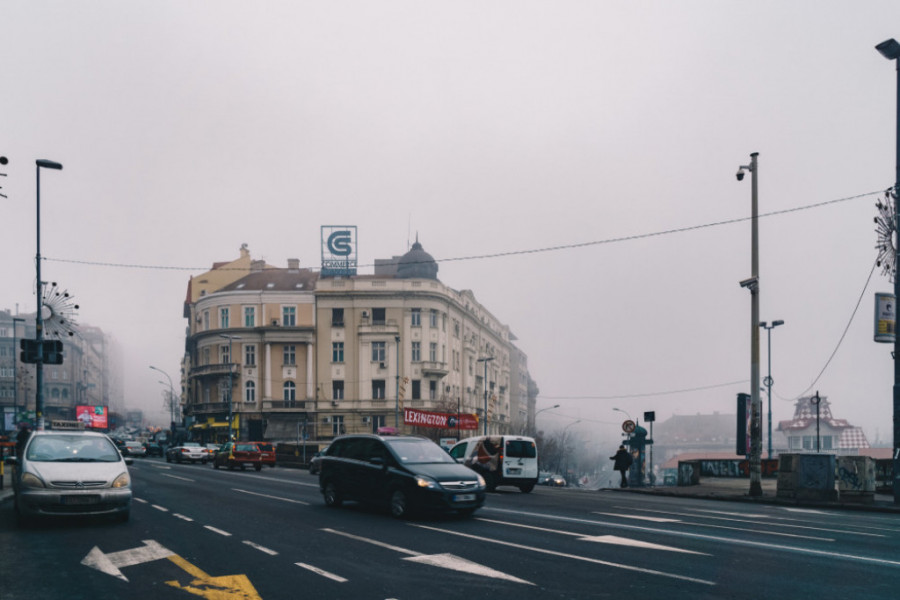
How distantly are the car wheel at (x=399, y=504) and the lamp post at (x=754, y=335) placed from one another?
1230 cm

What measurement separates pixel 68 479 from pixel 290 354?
61.7 metres

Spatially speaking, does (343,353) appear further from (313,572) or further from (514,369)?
(313,572)

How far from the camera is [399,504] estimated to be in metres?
14.0

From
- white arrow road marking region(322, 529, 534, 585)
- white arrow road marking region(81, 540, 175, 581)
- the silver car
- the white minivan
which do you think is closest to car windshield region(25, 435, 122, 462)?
the silver car

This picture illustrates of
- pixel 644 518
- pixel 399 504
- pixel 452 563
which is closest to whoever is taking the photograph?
pixel 452 563

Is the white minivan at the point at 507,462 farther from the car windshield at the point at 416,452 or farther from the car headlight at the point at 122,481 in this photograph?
the car headlight at the point at 122,481

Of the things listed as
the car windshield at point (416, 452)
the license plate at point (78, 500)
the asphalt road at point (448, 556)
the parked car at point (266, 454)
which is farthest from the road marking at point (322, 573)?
the parked car at point (266, 454)

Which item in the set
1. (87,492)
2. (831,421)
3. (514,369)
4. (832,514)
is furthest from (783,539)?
(831,421)

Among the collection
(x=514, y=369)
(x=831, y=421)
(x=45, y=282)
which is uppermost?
(x=45, y=282)

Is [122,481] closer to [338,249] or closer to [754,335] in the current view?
[754,335]

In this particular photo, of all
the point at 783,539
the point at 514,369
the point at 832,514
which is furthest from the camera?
the point at 514,369

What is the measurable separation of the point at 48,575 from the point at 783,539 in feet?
32.2

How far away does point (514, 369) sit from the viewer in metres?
115

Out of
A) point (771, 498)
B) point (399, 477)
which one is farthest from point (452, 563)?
point (771, 498)
